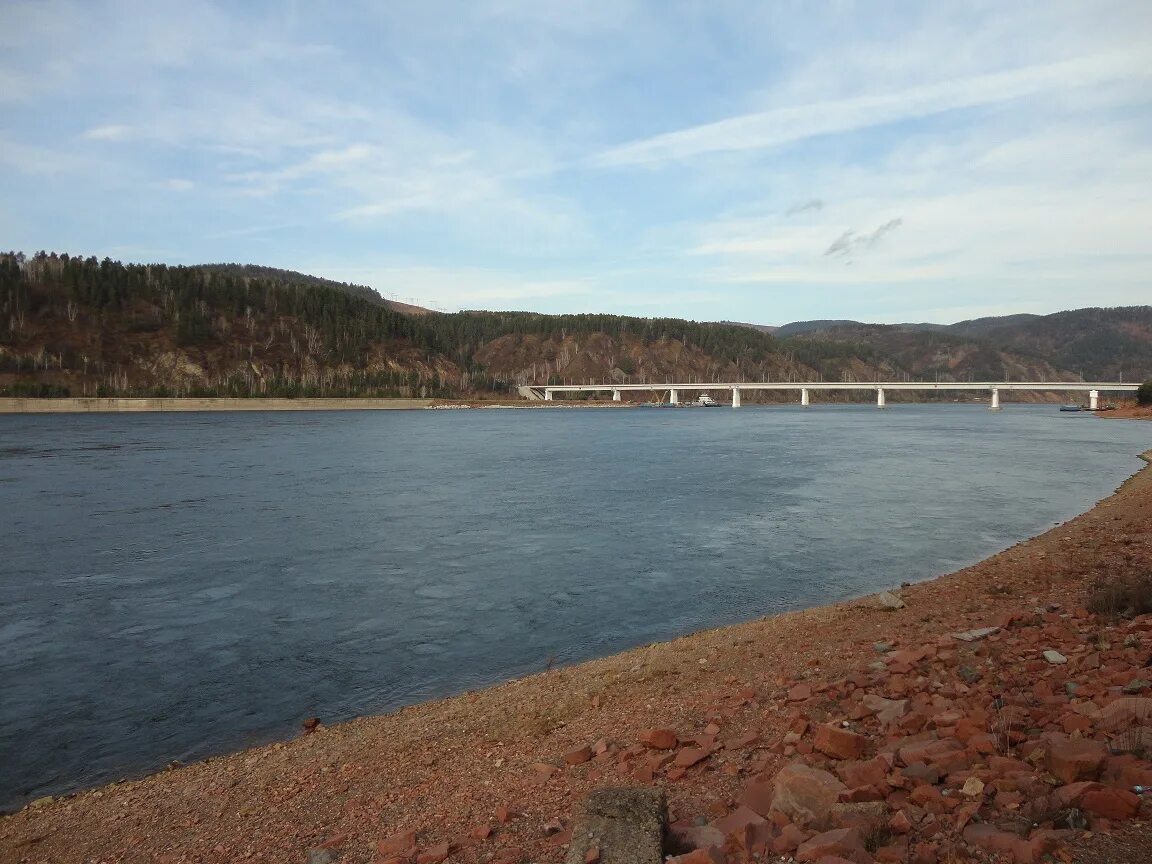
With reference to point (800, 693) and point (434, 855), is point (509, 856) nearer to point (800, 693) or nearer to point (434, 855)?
point (434, 855)

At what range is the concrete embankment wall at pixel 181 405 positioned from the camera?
518 feet

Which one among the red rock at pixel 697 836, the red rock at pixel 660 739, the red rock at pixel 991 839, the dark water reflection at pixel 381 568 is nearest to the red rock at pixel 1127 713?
the red rock at pixel 991 839

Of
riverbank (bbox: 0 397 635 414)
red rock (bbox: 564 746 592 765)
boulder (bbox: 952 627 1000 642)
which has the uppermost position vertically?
boulder (bbox: 952 627 1000 642)

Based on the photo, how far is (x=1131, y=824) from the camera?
5172 millimetres

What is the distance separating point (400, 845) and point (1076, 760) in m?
5.34

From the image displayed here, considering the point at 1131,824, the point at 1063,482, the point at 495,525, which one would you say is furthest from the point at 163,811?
the point at 1063,482

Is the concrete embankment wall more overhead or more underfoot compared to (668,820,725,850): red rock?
more underfoot

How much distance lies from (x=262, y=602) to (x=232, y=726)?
763 centimetres

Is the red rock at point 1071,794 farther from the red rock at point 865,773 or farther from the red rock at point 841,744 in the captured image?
the red rock at point 841,744

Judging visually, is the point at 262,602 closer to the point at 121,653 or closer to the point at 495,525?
the point at 121,653

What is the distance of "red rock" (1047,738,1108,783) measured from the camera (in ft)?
18.9

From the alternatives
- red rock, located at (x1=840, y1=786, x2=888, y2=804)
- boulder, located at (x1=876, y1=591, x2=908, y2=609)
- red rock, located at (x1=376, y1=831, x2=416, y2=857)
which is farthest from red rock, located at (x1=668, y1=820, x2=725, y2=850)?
boulder, located at (x1=876, y1=591, x2=908, y2=609)

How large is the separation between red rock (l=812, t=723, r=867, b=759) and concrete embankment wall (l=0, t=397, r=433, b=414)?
180344 mm

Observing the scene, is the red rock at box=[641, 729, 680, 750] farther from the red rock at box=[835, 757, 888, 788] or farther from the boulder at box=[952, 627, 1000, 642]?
the boulder at box=[952, 627, 1000, 642]
